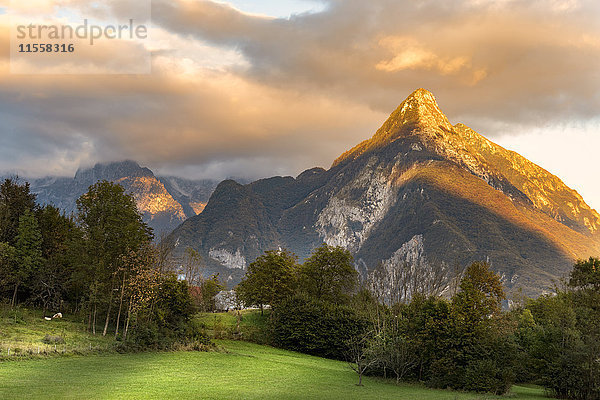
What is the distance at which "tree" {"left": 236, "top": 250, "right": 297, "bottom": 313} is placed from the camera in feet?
309

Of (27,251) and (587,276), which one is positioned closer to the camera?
(27,251)

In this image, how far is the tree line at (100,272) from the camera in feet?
210

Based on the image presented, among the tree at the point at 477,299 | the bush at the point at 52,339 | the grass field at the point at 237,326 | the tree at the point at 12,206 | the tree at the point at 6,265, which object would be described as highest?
the tree at the point at 12,206

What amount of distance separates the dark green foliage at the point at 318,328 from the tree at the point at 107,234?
2923cm

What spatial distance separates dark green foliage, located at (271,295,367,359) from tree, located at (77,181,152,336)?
95.9ft

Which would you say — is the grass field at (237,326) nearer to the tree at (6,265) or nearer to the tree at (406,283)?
the tree at (406,283)

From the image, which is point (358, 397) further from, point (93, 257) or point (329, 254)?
point (329, 254)

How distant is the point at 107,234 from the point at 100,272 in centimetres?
586

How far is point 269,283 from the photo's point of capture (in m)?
95.1

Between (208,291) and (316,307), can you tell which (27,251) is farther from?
(316,307)

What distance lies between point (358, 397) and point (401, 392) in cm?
845

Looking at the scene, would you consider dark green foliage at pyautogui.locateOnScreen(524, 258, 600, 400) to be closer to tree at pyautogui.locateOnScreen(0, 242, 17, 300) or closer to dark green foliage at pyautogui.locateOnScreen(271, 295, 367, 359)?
dark green foliage at pyautogui.locateOnScreen(271, 295, 367, 359)

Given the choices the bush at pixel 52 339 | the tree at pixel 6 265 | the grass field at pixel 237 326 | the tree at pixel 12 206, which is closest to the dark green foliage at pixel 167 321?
the grass field at pixel 237 326

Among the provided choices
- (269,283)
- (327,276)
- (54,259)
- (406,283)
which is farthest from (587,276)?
(54,259)
